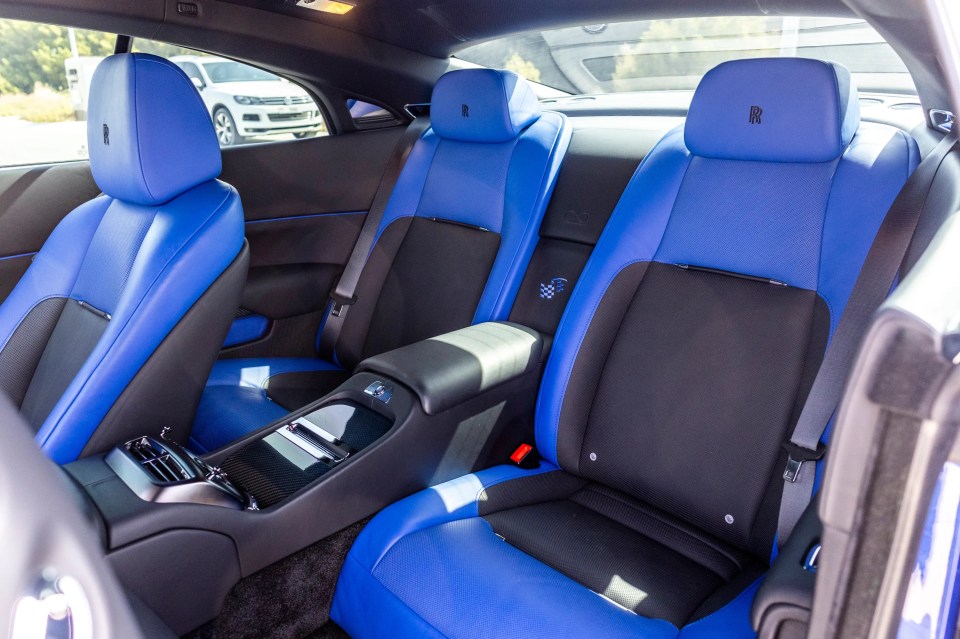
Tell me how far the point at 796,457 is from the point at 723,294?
0.40 metres

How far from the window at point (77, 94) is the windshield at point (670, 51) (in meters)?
0.75

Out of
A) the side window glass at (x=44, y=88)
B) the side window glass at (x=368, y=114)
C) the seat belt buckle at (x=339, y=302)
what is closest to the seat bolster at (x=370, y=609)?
the seat belt buckle at (x=339, y=302)

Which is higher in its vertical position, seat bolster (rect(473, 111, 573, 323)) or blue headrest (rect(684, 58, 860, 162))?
blue headrest (rect(684, 58, 860, 162))

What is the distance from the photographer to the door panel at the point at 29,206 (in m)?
2.21

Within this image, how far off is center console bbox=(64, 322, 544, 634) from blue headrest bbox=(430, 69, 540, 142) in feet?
2.13

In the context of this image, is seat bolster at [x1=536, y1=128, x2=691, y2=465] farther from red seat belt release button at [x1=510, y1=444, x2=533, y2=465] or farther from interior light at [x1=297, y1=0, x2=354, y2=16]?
interior light at [x1=297, y1=0, x2=354, y2=16]

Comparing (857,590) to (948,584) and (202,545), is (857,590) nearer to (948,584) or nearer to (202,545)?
(948,584)

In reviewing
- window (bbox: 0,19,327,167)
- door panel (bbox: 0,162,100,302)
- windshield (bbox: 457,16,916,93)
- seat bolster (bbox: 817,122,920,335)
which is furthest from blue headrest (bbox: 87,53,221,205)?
seat bolster (bbox: 817,122,920,335)

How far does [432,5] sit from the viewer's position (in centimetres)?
243

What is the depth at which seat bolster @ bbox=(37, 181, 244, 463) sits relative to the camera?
1544 millimetres

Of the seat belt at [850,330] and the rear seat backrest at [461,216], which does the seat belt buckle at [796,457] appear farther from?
the rear seat backrest at [461,216]

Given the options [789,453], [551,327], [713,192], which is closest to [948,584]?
[789,453]

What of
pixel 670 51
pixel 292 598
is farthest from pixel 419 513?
pixel 670 51

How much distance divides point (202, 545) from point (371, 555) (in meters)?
0.32
